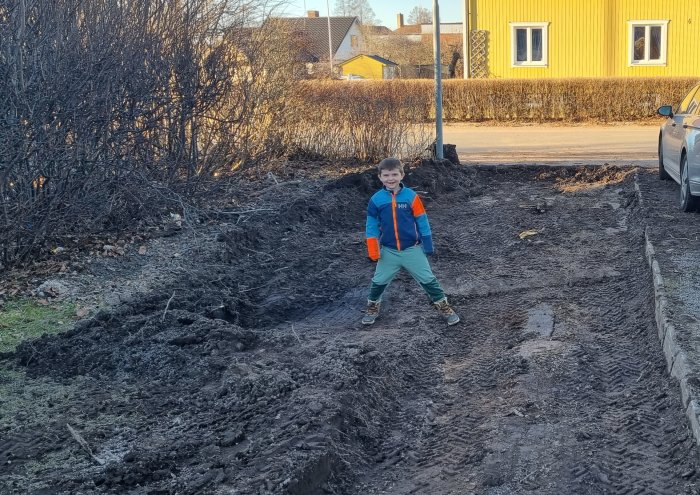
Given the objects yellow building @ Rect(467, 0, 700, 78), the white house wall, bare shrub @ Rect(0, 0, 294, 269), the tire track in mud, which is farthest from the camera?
the white house wall

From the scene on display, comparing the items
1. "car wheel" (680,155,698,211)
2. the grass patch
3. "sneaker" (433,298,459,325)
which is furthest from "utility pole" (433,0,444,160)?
the grass patch

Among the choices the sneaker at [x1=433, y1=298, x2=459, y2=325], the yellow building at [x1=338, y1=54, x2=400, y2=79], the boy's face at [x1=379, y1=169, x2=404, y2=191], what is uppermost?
the yellow building at [x1=338, y1=54, x2=400, y2=79]

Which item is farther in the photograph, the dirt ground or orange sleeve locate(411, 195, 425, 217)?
orange sleeve locate(411, 195, 425, 217)

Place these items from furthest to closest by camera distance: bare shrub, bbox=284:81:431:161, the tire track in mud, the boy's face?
bare shrub, bbox=284:81:431:161
the boy's face
the tire track in mud

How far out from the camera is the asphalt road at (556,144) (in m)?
15.9

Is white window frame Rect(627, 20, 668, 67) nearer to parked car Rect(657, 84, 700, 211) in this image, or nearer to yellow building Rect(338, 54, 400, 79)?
yellow building Rect(338, 54, 400, 79)

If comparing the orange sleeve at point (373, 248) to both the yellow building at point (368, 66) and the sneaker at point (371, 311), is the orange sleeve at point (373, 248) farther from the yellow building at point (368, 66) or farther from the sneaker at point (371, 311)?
the yellow building at point (368, 66)

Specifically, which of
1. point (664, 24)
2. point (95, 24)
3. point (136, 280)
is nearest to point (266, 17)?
point (95, 24)

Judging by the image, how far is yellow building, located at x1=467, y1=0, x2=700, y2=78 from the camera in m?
31.0

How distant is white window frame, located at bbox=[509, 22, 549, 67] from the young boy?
2755 cm

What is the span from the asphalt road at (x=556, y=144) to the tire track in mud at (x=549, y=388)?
7377mm

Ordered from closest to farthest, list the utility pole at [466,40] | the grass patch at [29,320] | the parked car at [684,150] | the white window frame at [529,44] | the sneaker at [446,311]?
1. the grass patch at [29,320]
2. the sneaker at [446,311]
3. the parked car at [684,150]
4. the white window frame at [529,44]
5. the utility pole at [466,40]

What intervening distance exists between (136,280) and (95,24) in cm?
255

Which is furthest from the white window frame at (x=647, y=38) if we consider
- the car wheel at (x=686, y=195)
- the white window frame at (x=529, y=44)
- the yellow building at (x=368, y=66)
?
the car wheel at (x=686, y=195)
